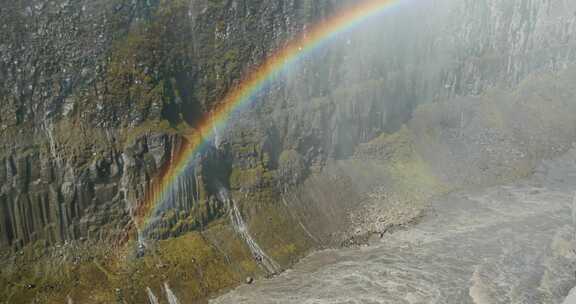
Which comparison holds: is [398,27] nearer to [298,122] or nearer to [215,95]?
[298,122]

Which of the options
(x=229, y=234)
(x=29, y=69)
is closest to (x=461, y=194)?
(x=229, y=234)

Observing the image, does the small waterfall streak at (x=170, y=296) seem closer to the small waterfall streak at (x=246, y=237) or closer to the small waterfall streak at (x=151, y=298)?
the small waterfall streak at (x=151, y=298)

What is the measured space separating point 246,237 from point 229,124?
325 inches

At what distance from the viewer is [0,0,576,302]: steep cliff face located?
30.5 meters

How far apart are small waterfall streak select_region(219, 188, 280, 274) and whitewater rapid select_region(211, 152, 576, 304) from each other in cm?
118

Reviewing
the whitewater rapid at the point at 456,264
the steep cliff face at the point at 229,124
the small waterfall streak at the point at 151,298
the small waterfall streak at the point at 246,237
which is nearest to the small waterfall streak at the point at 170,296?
the small waterfall streak at the point at 151,298

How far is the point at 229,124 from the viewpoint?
3775 centimetres

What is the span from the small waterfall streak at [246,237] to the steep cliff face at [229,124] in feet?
1.46

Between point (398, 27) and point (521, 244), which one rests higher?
point (398, 27)

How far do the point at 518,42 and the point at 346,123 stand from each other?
80.8 ft

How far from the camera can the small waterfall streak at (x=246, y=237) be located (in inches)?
1353

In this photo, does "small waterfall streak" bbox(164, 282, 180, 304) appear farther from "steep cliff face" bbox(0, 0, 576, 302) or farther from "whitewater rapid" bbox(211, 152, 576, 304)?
"whitewater rapid" bbox(211, 152, 576, 304)

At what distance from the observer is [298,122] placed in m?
41.4

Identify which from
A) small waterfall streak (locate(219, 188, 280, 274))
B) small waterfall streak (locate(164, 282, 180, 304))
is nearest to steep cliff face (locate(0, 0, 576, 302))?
small waterfall streak (locate(219, 188, 280, 274))
